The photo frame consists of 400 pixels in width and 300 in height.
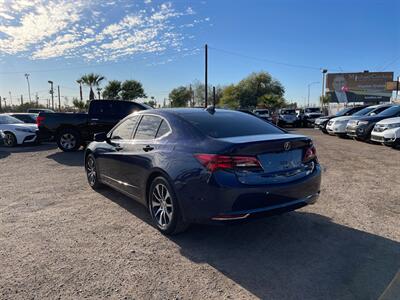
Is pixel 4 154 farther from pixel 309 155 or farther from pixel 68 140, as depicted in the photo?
pixel 309 155

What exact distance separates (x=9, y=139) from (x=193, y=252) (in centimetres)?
1293

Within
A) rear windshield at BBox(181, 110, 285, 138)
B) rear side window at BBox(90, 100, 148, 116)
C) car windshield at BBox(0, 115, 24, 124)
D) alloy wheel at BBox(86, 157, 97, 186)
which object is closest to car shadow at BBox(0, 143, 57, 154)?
car windshield at BBox(0, 115, 24, 124)

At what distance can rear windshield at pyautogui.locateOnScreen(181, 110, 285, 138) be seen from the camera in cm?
413

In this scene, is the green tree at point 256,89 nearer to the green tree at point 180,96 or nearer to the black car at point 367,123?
the green tree at point 180,96

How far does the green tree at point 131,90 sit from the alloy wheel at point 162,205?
147 ft

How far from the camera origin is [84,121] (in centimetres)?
1217

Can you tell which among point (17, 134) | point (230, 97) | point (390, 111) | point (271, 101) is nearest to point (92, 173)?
point (17, 134)

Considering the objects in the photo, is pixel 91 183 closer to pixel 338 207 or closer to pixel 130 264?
pixel 130 264

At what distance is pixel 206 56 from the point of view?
1335 inches

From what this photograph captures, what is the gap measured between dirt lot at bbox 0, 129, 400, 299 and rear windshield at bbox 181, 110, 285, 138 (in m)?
1.29

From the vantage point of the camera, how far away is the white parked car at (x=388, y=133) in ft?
39.1

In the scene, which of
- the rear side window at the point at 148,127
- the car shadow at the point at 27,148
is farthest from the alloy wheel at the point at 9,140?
the rear side window at the point at 148,127

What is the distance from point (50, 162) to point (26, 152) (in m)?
3.13

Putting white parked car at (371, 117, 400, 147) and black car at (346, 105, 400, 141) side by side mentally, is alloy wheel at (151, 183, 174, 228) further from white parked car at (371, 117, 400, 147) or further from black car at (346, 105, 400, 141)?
black car at (346, 105, 400, 141)
